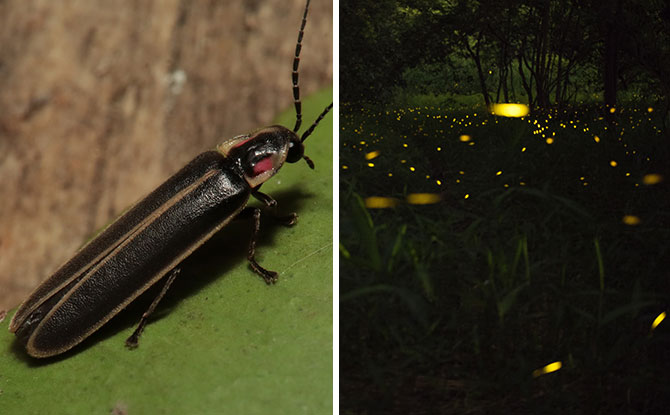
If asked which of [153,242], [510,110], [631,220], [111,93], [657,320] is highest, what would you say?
[111,93]

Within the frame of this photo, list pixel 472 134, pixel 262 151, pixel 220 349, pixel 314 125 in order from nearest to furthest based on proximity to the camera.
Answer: pixel 220 349 < pixel 472 134 < pixel 262 151 < pixel 314 125

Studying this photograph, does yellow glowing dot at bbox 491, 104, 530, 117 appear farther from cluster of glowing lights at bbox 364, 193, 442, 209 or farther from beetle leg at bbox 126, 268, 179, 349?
beetle leg at bbox 126, 268, 179, 349

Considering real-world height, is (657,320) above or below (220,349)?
below

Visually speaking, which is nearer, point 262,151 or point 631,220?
point 631,220

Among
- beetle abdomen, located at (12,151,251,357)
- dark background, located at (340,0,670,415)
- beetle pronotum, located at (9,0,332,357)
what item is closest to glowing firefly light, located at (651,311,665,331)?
dark background, located at (340,0,670,415)

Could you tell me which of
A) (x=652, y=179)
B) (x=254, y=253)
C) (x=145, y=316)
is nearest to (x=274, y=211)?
(x=254, y=253)

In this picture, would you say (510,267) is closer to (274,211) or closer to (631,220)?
(631,220)

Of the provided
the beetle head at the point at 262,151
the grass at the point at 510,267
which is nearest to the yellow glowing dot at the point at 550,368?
the grass at the point at 510,267

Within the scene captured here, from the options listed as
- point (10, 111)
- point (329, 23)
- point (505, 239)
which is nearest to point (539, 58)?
point (505, 239)

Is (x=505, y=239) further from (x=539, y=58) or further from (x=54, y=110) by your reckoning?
(x=54, y=110)
